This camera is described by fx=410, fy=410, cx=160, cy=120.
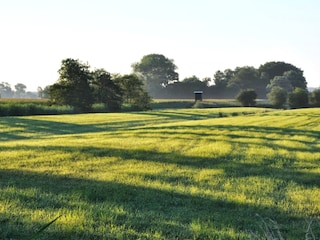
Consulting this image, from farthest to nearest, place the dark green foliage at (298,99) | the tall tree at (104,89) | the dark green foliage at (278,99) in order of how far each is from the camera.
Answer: the dark green foliage at (278,99) < the dark green foliage at (298,99) < the tall tree at (104,89)

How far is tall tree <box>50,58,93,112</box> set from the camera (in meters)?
Result: 58.1

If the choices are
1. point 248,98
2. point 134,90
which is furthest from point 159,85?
point 134,90

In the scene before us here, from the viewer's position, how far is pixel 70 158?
12.6 m

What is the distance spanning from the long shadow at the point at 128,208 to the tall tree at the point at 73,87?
4973 centimetres

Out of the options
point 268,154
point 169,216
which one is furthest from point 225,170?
point 169,216

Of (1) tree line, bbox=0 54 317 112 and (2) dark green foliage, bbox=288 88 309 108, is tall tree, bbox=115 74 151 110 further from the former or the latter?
(2) dark green foliage, bbox=288 88 309 108

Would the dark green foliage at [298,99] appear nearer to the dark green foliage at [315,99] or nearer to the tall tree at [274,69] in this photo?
the dark green foliage at [315,99]

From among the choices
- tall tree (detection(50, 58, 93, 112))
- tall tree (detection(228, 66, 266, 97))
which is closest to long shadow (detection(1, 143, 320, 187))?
tall tree (detection(50, 58, 93, 112))

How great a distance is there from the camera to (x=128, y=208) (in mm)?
7125

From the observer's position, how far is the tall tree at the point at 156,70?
172m

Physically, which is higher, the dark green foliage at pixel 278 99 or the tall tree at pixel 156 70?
the tall tree at pixel 156 70

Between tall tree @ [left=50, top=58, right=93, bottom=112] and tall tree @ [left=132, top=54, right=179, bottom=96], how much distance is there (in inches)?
4222

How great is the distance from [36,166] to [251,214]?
6.53 m

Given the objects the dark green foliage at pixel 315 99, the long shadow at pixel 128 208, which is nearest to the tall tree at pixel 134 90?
the dark green foliage at pixel 315 99
